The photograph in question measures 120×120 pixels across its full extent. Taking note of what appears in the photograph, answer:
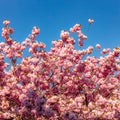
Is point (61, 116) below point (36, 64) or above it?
below

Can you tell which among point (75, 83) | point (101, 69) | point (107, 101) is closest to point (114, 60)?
point (101, 69)

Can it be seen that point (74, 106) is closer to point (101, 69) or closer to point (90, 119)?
point (90, 119)

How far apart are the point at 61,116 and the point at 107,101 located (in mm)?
2102

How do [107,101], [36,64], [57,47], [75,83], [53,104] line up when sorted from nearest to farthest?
[53,104], [107,101], [36,64], [75,83], [57,47]

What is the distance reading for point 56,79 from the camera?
16062 mm

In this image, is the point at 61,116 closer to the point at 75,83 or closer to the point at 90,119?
the point at 90,119

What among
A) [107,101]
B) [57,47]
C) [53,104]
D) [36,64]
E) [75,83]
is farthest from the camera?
[57,47]

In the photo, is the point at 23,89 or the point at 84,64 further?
the point at 84,64

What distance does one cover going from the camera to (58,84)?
16438 millimetres

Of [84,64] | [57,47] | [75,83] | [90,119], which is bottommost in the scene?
[90,119]

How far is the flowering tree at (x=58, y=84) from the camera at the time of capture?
42.1 feet

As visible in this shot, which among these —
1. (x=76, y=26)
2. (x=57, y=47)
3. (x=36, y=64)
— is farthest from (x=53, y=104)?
(x=76, y=26)

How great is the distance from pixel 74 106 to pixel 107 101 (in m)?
1.69

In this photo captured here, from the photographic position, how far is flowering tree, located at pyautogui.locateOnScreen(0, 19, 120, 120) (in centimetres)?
1284
